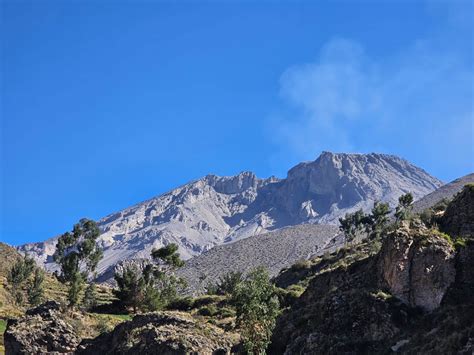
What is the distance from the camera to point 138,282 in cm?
8100

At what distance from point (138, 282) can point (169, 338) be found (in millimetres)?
41676

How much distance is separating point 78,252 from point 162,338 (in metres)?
58.6

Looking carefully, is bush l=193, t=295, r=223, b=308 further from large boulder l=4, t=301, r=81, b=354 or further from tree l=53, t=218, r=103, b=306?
large boulder l=4, t=301, r=81, b=354

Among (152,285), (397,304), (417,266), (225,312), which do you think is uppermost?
(152,285)

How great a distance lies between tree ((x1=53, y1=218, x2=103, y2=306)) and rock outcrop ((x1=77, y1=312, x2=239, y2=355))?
3919cm

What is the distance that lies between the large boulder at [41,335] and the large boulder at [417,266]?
90.2 ft

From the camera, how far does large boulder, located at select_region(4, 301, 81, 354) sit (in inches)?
1793

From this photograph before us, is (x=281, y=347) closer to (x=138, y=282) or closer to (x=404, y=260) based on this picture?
(x=404, y=260)

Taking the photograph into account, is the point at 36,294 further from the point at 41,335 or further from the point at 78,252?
the point at 41,335

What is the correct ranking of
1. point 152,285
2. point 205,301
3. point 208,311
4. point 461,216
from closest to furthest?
point 461,216 → point 208,311 → point 205,301 → point 152,285

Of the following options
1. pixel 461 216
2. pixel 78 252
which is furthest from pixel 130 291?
pixel 461 216

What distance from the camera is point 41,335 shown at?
152 feet

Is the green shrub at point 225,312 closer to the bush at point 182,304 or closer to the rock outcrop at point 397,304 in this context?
the bush at point 182,304

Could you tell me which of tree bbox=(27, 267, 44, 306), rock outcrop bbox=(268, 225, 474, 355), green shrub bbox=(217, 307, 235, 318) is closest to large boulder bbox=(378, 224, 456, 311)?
rock outcrop bbox=(268, 225, 474, 355)
